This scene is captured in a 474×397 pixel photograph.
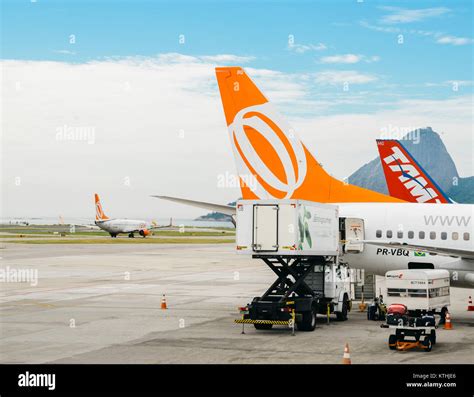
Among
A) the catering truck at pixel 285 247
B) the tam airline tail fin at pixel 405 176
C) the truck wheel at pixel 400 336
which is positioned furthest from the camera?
the tam airline tail fin at pixel 405 176

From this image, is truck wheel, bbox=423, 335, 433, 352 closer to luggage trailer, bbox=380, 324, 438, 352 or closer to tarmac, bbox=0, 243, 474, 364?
luggage trailer, bbox=380, 324, 438, 352

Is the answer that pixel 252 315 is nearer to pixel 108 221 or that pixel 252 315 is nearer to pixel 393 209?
pixel 393 209

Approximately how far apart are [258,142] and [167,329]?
10536 millimetres

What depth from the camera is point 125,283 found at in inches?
1906

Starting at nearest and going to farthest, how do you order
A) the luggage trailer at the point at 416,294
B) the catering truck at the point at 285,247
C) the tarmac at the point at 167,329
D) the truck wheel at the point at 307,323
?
the tarmac at the point at 167,329 → the luggage trailer at the point at 416,294 → the catering truck at the point at 285,247 → the truck wheel at the point at 307,323

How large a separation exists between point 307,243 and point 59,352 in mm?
10464

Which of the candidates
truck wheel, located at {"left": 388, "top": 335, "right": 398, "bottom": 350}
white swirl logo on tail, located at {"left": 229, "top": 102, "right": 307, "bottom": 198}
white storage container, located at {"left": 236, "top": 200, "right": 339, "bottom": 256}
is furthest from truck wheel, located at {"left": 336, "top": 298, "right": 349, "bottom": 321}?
truck wheel, located at {"left": 388, "top": 335, "right": 398, "bottom": 350}

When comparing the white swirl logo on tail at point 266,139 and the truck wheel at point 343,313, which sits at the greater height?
the white swirl logo on tail at point 266,139

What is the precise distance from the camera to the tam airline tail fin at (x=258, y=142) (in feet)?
111

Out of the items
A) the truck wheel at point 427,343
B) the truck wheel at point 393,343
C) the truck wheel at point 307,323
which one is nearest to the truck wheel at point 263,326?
the truck wheel at point 307,323

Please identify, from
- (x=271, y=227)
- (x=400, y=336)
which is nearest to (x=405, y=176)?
(x=271, y=227)

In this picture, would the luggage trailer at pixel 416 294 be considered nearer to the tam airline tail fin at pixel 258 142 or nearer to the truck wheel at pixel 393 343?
the truck wheel at pixel 393 343

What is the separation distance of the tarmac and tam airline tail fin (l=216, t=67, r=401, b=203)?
6.24 metres

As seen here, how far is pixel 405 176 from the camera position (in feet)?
213
